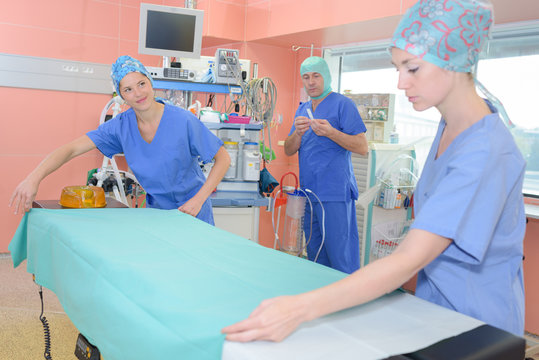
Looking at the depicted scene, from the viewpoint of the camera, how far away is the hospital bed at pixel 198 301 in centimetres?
90

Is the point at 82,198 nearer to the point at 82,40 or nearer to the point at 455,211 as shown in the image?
the point at 455,211

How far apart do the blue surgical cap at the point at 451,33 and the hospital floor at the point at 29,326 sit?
2486mm

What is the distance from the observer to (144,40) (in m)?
3.53

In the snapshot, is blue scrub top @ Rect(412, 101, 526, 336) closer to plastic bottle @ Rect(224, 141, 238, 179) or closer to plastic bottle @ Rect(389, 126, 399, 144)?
plastic bottle @ Rect(224, 141, 238, 179)

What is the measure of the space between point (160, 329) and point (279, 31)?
380 cm

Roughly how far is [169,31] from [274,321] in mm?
3072

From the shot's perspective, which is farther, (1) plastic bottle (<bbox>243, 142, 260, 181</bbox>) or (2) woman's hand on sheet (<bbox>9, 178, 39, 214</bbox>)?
(1) plastic bottle (<bbox>243, 142, 260, 181</bbox>)

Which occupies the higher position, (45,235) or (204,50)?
(204,50)

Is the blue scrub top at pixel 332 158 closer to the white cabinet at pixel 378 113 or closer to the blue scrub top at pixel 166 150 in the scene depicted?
the blue scrub top at pixel 166 150

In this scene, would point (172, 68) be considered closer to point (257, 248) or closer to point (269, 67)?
point (269, 67)

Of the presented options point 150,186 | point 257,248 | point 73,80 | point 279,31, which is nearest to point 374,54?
point 279,31

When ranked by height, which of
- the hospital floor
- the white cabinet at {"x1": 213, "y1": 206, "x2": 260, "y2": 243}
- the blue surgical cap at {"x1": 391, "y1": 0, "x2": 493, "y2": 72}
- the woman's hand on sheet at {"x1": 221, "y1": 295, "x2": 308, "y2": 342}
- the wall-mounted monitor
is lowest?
the hospital floor

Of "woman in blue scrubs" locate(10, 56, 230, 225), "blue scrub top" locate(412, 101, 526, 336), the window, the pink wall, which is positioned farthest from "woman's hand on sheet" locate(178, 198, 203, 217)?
the pink wall

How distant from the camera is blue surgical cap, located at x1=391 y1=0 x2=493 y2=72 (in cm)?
105
